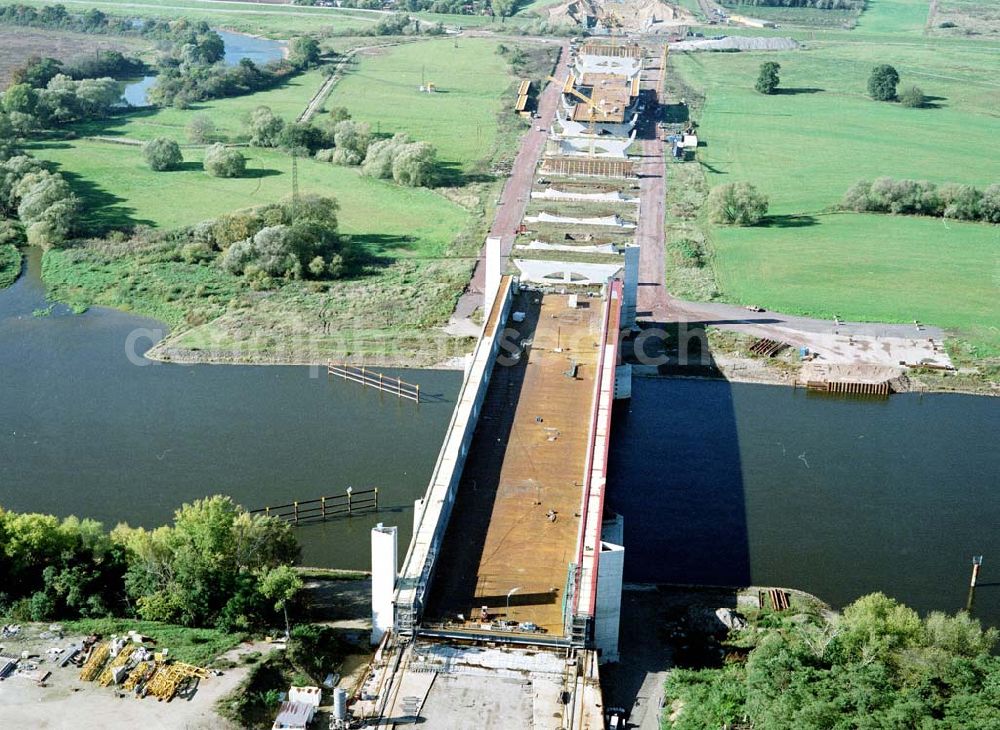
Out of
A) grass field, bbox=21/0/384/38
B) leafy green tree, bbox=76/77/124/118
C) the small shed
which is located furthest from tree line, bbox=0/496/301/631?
grass field, bbox=21/0/384/38

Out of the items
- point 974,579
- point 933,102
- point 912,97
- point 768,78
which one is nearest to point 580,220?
point 974,579

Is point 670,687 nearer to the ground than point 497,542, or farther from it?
nearer to the ground

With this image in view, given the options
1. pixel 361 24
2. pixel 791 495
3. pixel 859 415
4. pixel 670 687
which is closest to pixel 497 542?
pixel 670 687

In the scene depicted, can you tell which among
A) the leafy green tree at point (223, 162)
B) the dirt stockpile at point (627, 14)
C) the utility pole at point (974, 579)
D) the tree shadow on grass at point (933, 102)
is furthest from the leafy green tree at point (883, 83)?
the utility pole at point (974, 579)

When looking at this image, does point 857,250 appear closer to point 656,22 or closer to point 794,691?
point 794,691

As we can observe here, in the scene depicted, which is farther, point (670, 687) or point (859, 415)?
point (859, 415)

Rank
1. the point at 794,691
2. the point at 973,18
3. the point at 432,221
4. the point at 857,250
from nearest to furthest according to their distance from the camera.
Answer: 1. the point at 794,691
2. the point at 857,250
3. the point at 432,221
4. the point at 973,18

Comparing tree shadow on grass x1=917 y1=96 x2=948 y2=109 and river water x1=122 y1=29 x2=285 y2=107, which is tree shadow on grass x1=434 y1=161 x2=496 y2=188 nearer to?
river water x1=122 y1=29 x2=285 y2=107

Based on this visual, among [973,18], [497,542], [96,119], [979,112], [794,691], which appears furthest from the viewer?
[973,18]
